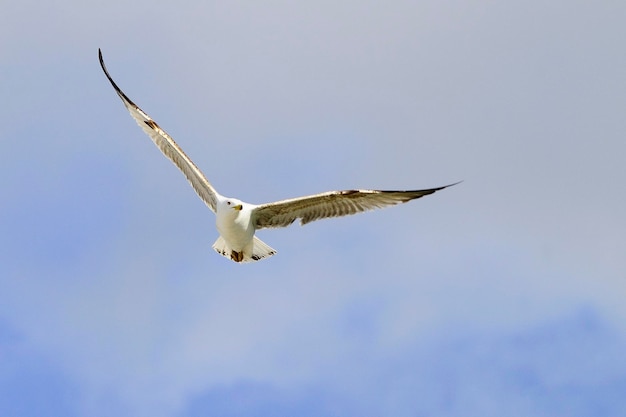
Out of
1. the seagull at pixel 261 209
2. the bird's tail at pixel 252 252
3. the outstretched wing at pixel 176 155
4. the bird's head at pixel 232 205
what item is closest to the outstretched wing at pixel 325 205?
the seagull at pixel 261 209

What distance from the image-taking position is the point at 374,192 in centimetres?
1872

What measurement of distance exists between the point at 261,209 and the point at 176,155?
8.85 feet

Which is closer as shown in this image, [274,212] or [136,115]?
[274,212]

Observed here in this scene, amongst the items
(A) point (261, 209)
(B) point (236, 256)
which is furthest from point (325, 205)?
(B) point (236, 256)

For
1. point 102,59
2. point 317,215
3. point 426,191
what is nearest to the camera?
point 426,191

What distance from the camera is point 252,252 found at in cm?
1981

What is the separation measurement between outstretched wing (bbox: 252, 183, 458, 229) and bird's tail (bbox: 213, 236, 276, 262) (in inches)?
15.8

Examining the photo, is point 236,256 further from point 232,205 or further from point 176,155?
point 176,155

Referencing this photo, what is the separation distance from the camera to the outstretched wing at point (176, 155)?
20.4 m

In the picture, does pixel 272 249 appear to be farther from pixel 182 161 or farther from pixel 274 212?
pixel 182 161

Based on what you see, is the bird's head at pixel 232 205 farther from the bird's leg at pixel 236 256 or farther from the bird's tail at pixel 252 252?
the bird's leg at pixel 236 256

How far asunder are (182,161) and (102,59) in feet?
10.0

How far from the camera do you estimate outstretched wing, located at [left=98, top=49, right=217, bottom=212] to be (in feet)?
66.9

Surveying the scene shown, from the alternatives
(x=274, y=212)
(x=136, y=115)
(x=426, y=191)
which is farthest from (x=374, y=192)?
(x=136, y=115)
